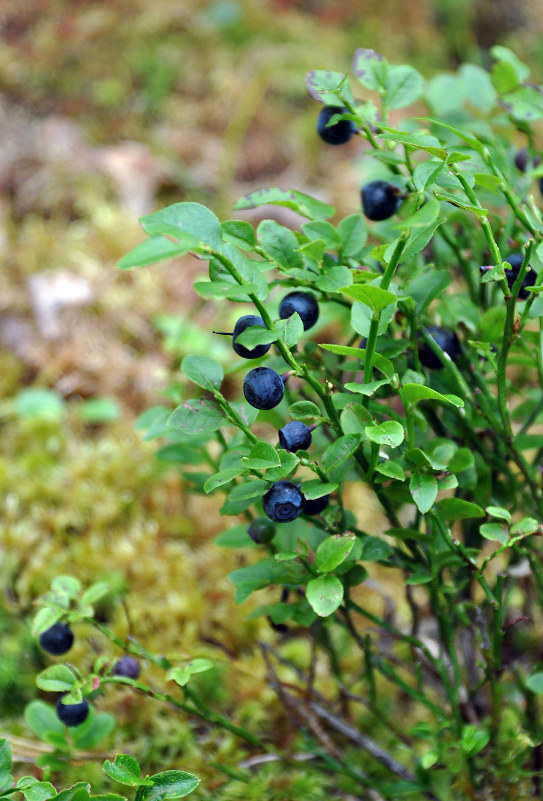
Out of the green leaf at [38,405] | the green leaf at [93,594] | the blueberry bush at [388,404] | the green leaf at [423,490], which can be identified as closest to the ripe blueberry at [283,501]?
the blueberry bush at [388,404]

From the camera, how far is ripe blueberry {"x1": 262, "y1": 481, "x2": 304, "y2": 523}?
30.4 inches

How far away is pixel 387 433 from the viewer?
76cm

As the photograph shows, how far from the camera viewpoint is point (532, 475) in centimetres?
99

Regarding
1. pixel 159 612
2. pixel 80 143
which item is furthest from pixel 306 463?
pixel 80 143

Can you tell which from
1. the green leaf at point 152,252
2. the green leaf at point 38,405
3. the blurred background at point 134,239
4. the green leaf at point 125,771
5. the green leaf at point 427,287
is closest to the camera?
the green leaf at point 152,252

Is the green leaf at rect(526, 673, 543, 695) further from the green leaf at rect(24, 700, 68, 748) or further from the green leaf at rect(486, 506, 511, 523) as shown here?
the green leaf at rect(24, 700, 68, 748)

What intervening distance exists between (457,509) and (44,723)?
0.72 meters

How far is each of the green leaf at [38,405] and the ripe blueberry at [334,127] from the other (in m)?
1.30

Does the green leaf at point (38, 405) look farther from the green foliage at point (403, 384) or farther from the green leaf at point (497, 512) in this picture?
the green leaf at point (497, 512)

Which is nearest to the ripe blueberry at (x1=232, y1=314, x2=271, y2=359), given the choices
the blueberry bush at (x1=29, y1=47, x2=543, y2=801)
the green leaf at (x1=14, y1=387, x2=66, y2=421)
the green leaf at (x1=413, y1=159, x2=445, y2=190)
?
the blueberry bush at (x1=29, y1=47, x2=543, y2=801)

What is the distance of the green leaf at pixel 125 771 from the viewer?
31.0 inches

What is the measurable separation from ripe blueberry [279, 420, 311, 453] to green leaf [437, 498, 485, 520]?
0.20 m

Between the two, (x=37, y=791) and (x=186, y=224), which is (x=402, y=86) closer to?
(x=186, y=224)

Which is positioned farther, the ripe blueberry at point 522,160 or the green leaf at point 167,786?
the ripe blueberry at point 522,160
